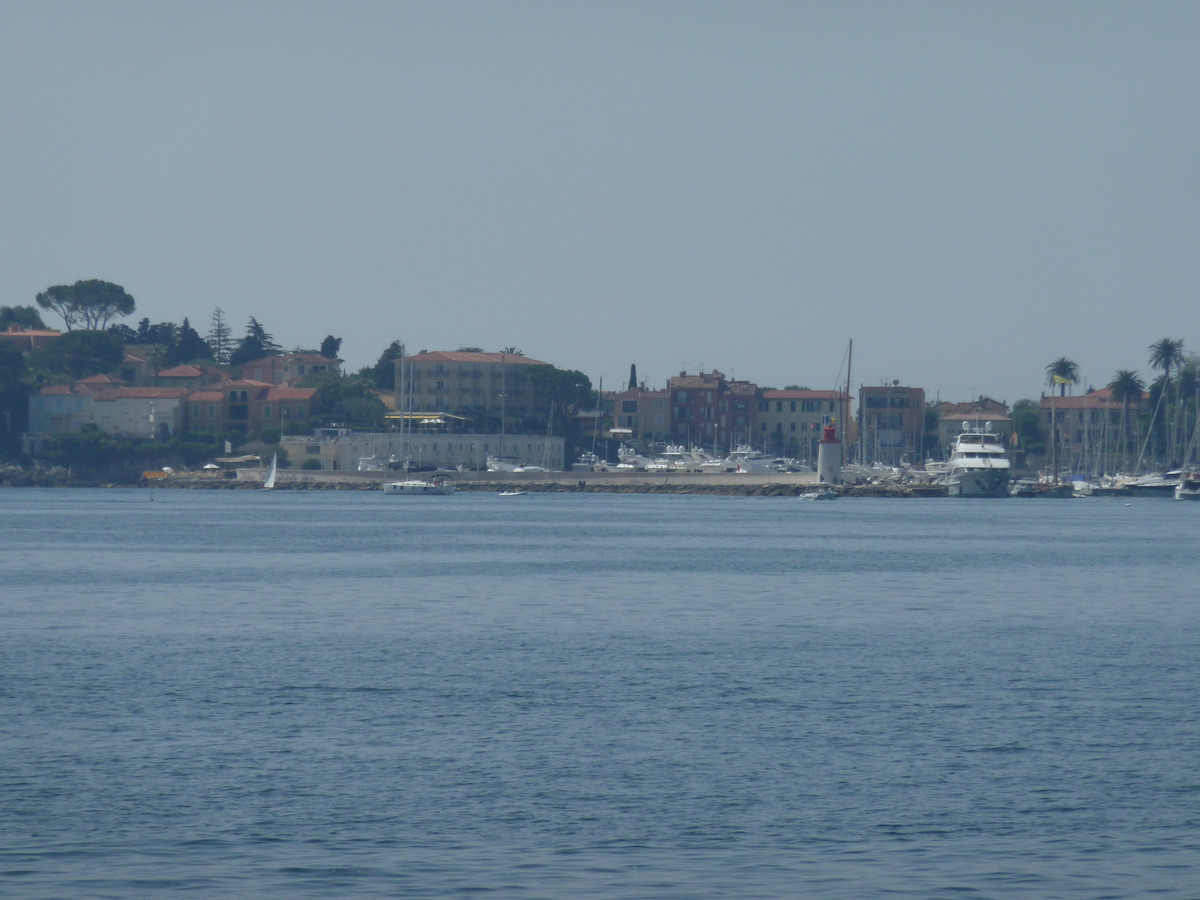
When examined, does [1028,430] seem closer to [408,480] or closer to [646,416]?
[646,416]

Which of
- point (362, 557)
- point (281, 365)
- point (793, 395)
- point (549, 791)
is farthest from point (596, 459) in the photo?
point (549, 791)

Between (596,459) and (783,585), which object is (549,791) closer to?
(783,585)

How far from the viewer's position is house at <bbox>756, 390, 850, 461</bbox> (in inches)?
6147

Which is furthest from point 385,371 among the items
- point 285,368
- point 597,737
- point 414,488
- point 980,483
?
point 597,737

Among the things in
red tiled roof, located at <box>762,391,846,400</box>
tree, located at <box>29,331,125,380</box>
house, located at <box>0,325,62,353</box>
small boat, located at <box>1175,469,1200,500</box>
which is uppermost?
house, located at <box>0,325,62,353</box>

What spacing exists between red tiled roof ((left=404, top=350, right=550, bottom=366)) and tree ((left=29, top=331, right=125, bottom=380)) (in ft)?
96.5

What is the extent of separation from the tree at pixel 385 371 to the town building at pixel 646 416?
2388 centimetres

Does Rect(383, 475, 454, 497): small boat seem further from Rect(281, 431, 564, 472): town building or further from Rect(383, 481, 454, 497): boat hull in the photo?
Rect(281, 431, 564, 472): town building

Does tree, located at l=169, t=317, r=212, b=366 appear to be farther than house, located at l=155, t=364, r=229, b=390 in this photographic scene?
Yes

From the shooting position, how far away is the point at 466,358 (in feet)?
478

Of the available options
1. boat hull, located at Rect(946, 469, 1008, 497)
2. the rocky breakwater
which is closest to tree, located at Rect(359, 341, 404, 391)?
the rocky breakwater

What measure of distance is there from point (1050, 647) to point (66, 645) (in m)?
16.9

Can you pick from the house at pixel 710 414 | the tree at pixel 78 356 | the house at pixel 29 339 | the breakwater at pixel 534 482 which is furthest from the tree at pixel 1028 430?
the house at pixel 29 339

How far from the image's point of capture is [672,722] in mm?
19016
